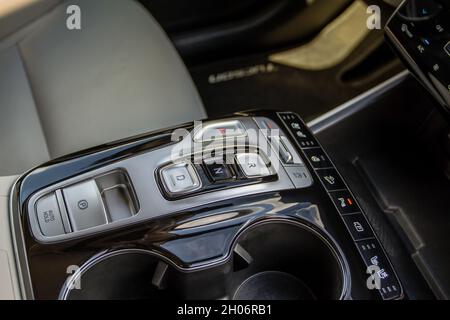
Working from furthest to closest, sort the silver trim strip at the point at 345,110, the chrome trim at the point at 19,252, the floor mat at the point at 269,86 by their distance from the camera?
the floor mat at the point at 269,86, the silver trim strip at the point at 345,110, the chrome trim at the point at 19,252

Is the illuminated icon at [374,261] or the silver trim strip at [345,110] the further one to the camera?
the silver trim strip at [345,110]

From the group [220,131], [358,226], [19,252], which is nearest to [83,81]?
[220,131]

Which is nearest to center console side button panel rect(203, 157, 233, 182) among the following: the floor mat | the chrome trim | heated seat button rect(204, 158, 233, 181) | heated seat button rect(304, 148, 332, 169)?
heated seat button rect(204, 158, 233, 181)

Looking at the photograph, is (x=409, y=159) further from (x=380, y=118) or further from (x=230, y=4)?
(x=230, y=4)

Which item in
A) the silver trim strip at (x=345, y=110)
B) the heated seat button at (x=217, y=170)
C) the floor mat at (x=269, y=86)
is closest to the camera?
the heated seat button at (x=217, y=170)

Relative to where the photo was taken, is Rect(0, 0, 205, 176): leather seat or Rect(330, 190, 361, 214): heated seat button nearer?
Rect(330, 190, 361, 214): heated seat button

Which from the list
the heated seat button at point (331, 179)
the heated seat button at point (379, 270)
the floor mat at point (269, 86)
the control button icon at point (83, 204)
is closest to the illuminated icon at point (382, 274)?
the heated seat button at point (379, 270)

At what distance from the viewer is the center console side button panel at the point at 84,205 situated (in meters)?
0.73

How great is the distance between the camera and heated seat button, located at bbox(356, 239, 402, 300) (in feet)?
2.38

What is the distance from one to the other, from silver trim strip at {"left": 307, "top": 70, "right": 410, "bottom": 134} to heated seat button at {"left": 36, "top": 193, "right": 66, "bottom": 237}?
0.39 m

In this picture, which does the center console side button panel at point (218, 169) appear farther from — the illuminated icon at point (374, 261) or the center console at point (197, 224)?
the illuminated icon at point (374, 261)

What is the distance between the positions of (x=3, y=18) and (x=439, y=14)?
650 mm

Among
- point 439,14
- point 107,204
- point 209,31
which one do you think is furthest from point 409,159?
point 209,31

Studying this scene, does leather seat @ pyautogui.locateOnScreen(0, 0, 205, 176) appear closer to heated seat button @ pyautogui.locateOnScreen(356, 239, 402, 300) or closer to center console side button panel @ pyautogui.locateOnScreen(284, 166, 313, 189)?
center console side button panel @ pyautogui.locateOnScreen(284, 166, 313, 189)
